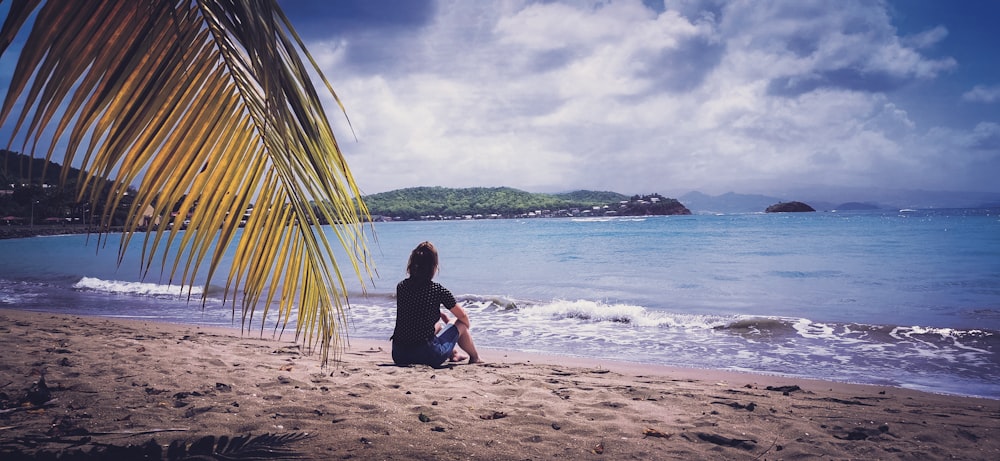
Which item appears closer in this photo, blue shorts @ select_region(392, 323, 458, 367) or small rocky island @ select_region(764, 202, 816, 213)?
blue shorts @ select_region(392, 323, 458, 367)

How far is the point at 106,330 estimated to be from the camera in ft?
25.1

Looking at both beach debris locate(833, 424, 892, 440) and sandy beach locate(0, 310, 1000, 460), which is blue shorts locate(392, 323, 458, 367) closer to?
sandy beach locate(0, 310, 1000, 460)

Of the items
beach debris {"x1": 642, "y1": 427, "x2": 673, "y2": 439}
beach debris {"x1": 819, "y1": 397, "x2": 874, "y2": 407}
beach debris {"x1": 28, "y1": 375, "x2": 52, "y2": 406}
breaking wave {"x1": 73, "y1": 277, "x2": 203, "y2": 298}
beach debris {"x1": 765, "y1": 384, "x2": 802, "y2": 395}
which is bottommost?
breaking wave {"x1": 73, "y1": 277, "x2": 203, "y2": 298}

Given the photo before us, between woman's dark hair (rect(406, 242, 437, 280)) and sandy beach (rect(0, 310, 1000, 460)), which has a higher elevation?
woman's dark hair (rect(406, 242, 437, 280))

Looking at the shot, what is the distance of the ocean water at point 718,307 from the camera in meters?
7.37

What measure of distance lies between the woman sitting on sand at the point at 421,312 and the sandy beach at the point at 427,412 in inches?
8.8

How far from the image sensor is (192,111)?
1.68 metres

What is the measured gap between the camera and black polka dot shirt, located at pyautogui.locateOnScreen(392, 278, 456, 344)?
227 inches

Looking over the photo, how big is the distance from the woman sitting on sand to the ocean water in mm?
1080

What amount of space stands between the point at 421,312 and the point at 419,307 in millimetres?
62

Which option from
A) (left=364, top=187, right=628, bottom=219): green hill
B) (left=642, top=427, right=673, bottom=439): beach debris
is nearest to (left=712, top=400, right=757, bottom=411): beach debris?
(left=642, top=427, right=673, bottom=439): beach debris

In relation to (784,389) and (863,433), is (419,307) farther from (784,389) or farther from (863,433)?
(863,433)

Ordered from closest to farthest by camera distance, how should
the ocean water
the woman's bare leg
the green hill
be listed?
1. the woman's bare leg
2. the ocean water
3. the green hill

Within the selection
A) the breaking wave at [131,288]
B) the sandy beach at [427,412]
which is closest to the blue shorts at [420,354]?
the sandy beach at [427,412]
